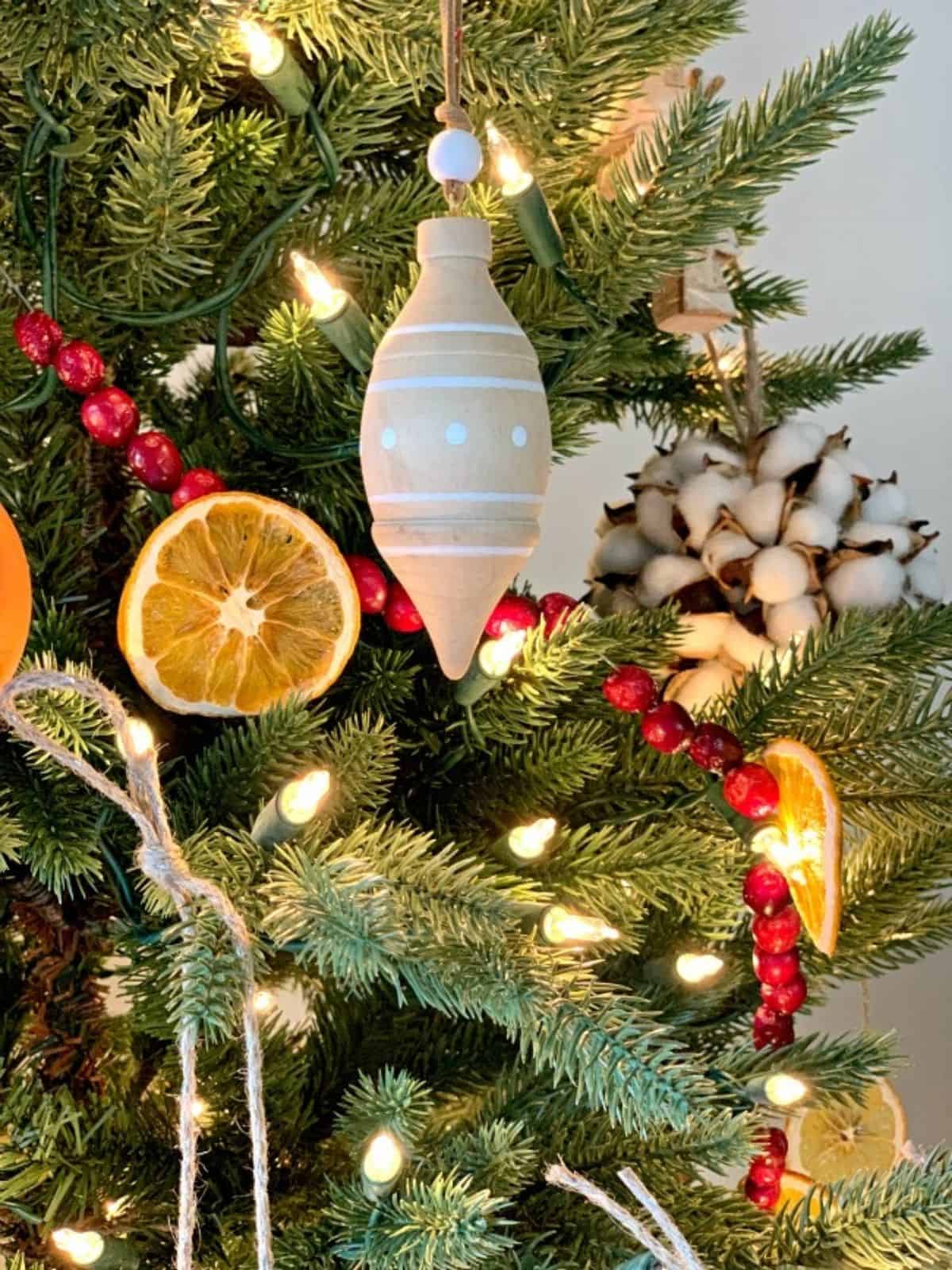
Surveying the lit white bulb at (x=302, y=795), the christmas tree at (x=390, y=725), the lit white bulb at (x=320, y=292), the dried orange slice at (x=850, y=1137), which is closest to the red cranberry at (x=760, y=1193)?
the christmas tree at (x=390, y=725)

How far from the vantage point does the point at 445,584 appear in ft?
1.09

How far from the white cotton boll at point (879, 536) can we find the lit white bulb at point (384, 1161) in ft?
0.93

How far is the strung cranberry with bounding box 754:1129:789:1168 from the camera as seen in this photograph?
0.42 meters

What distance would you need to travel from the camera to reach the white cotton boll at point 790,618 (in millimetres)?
487

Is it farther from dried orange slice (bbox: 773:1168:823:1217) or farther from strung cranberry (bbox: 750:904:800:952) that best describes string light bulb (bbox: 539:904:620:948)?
dried orange slice (bbox: 773:1168:823:1217)

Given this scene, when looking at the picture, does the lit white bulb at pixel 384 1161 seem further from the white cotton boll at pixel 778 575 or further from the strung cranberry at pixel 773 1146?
the white cotton boll at pixel 778 575

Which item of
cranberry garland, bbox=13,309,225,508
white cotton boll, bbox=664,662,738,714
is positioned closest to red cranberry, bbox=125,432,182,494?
cranberry garland, bbox=13,309,225,508

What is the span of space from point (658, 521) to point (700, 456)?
33 millimetres

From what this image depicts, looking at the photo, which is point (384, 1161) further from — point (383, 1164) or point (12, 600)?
point (12, 600)

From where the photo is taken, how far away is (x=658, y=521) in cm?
52

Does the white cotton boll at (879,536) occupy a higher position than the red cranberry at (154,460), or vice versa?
the white cotton boll at (879,536)

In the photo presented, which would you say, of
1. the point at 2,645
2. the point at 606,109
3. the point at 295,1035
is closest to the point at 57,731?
the point at 2,645

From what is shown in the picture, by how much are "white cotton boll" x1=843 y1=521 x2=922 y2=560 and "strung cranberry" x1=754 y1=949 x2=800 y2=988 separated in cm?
17

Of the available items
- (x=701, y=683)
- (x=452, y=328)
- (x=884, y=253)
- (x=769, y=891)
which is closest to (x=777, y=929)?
(x=769, y=891)
